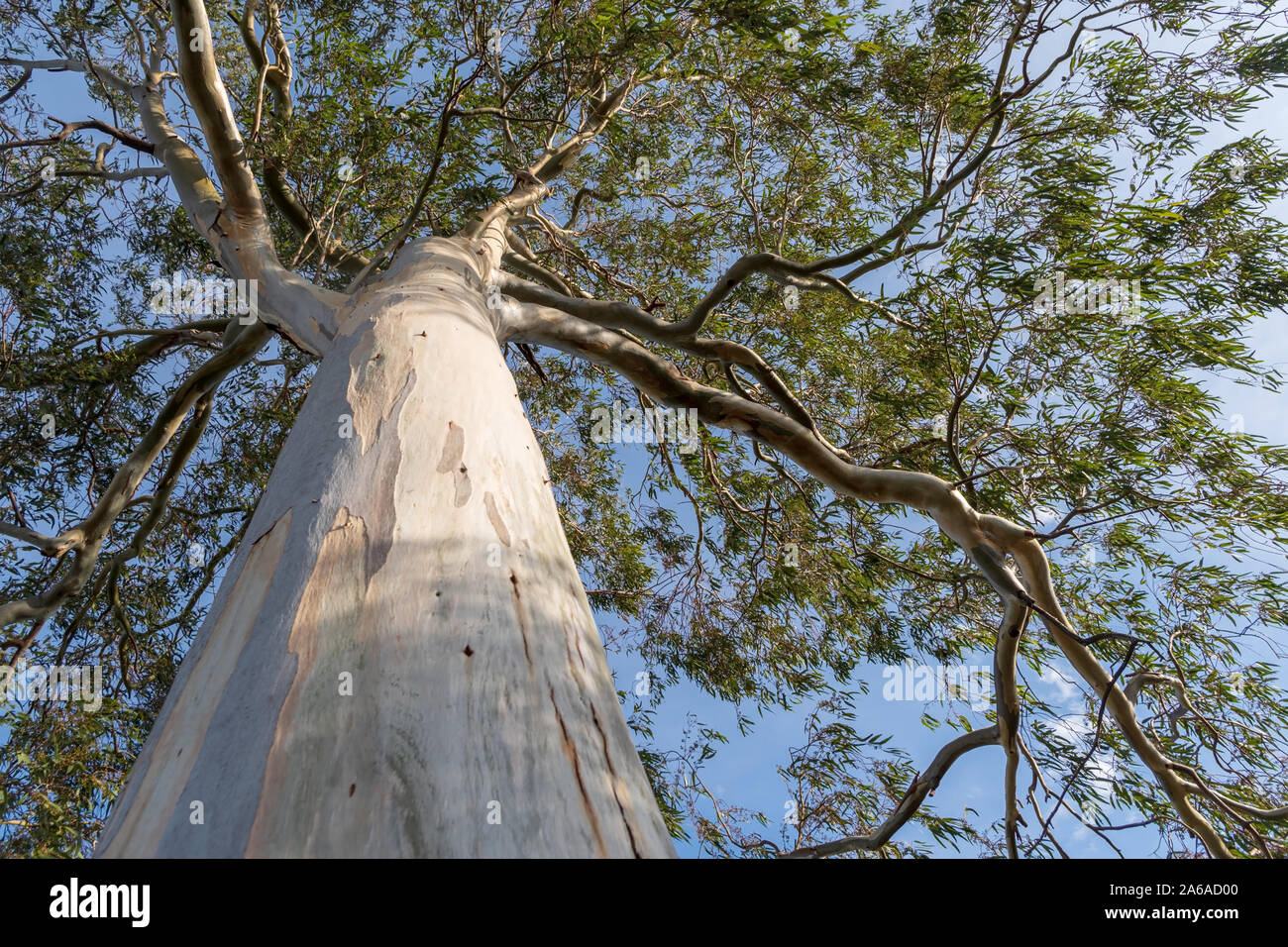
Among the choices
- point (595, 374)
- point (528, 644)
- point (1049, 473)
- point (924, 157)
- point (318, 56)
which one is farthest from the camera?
point (595, 374)

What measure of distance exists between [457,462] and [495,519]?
6.5 inches

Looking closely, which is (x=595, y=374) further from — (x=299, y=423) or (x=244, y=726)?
(x=244, y=726)

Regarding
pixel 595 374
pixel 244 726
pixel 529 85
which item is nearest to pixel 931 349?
pixel 595 374

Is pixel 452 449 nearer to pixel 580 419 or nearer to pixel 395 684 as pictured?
pixel 395 684

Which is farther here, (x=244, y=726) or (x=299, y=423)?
(x=299, y=423)

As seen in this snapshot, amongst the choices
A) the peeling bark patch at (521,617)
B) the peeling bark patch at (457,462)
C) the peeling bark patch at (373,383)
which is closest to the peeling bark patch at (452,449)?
the peeling bark patch at (457,462)

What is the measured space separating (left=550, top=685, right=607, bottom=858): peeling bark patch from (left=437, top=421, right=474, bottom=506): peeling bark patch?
400mm

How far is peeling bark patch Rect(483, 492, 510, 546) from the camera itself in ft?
3.55

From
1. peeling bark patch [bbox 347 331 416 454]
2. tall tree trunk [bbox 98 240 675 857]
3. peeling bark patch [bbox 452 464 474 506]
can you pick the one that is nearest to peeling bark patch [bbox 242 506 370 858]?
tall tree trunk [bbox 98 240 675 857]

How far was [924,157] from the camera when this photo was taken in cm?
313

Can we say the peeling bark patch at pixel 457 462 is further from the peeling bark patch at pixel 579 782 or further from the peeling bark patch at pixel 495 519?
the peeling bark patch at pixel 579 782

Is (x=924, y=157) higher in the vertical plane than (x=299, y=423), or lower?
higher

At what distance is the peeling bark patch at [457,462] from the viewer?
3.73 ft
